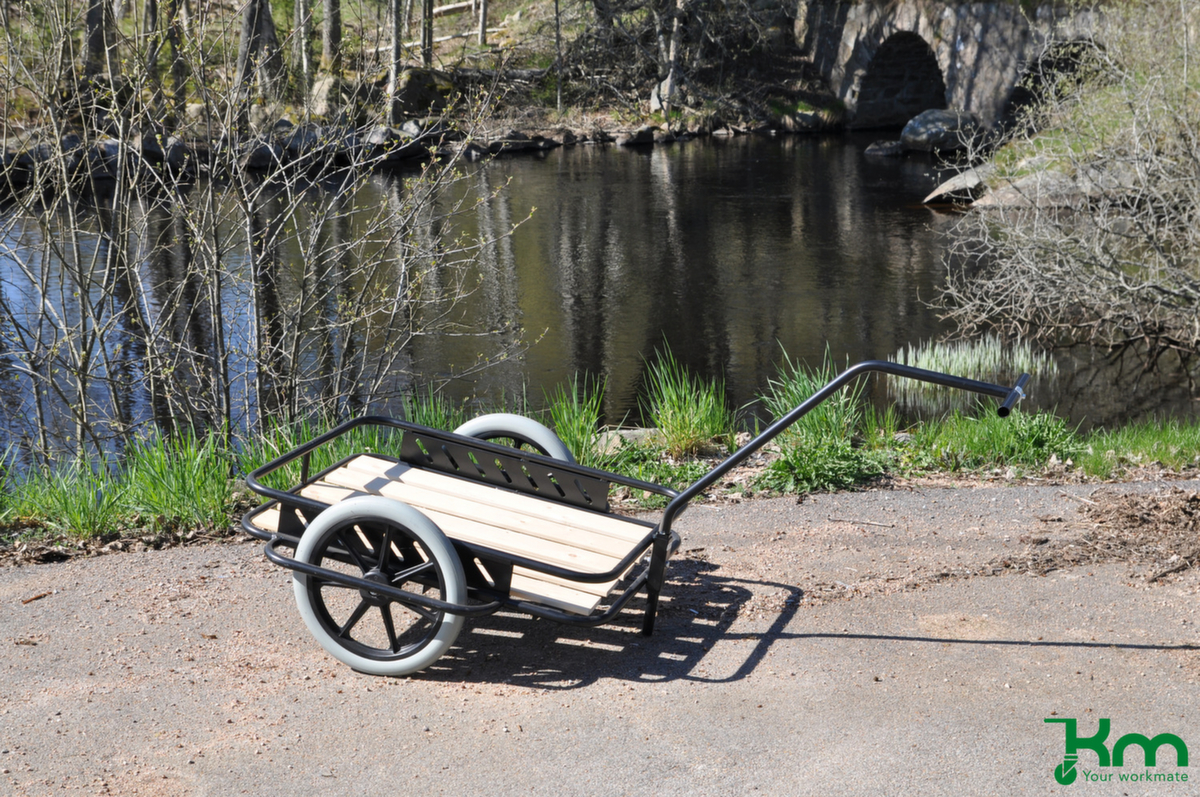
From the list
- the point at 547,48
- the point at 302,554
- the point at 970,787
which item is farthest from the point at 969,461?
the point at 547,48

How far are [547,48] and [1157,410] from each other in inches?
1221

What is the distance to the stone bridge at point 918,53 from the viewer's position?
1231 inches

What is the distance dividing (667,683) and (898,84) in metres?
37.2

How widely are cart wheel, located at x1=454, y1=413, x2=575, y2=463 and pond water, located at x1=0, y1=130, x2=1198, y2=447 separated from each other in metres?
2.23

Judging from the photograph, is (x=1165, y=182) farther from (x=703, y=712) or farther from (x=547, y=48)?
(x=547, y=48)

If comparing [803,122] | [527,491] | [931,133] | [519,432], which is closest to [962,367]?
[519,432]

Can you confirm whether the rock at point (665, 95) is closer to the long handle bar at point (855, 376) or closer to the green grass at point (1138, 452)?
the green grass at point (1138, 452)

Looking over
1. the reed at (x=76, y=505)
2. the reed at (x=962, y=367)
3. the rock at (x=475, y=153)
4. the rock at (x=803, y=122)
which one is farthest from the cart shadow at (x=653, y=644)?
the rock at (x=803, y=122)

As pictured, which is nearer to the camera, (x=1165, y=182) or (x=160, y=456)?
(x=160, y=456)

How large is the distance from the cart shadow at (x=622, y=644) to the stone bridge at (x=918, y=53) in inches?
1040

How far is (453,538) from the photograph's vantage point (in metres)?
4.22

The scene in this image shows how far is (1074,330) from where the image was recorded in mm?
12680

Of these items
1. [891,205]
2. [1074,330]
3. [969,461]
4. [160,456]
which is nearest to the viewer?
[160,456]

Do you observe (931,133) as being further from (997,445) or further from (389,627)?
(389,627)
